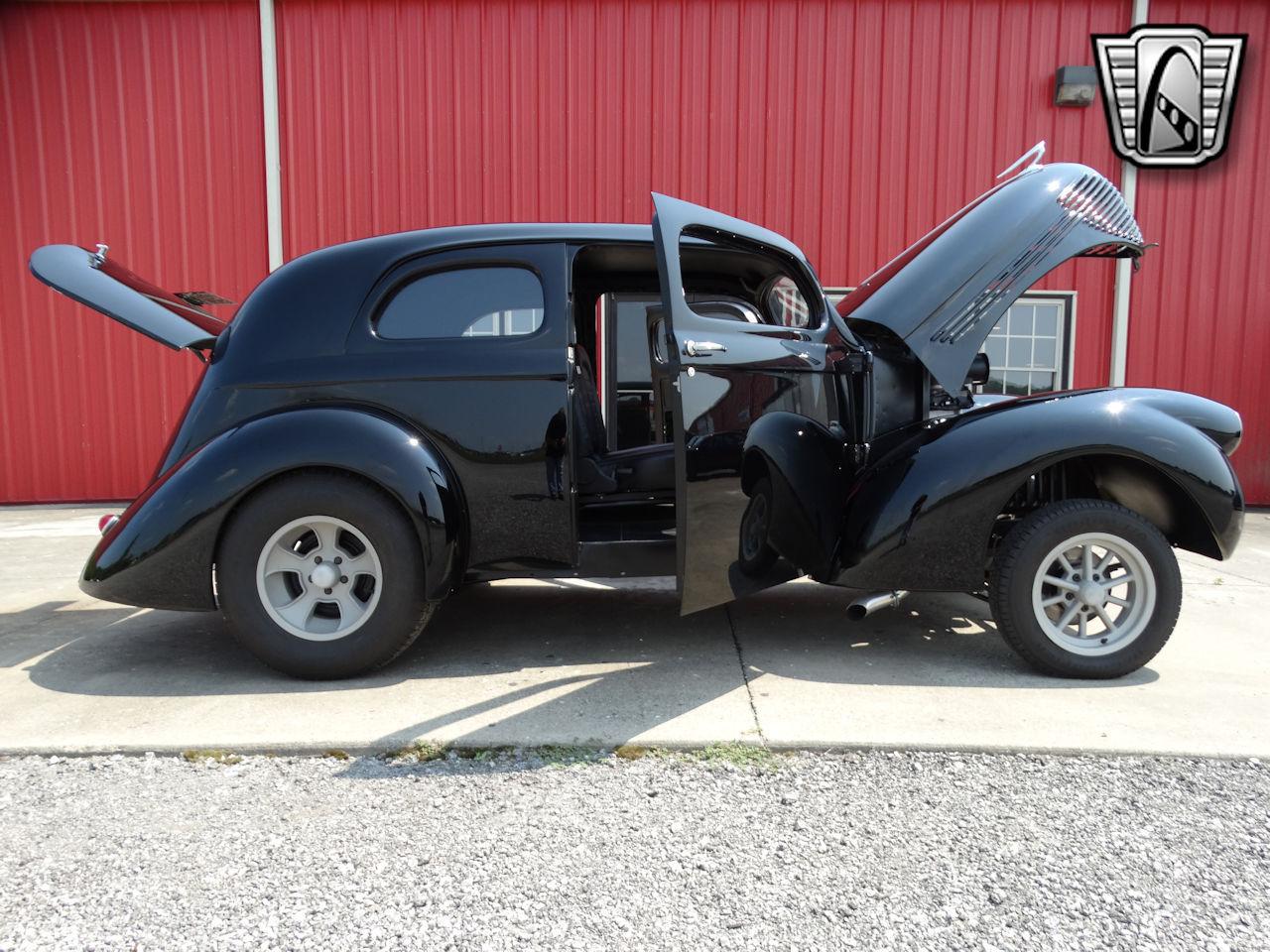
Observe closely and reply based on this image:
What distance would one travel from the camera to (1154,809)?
6.45 ft

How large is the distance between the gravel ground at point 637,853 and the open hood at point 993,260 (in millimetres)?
1613

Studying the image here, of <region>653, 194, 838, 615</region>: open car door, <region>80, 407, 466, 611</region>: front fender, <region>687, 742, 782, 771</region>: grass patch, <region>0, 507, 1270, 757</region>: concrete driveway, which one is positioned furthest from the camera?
<region>80, 407, 466, 611</region>: front fender

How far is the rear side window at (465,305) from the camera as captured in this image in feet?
10.00

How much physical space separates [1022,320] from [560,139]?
16.1 feet

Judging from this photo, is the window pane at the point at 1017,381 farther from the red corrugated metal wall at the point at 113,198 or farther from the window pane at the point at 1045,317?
the red corrugated metal wall at the point at 113,198

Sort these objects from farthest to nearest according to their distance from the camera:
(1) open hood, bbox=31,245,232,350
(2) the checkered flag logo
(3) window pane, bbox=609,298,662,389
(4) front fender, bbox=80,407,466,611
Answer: (2) the checkered flag logo
(3) window pane, bbox=609,298,662,389
(1) open hood, bbox=31,245,232,350
(4) front fender, bbox=80,407,466,611

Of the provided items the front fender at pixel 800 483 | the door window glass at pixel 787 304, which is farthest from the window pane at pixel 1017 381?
the front fender at pixel 800 483

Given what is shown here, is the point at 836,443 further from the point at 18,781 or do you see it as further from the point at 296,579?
the point at 18,781

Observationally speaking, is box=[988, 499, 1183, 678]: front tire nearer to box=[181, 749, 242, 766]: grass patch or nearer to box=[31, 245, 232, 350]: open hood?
box=[181, 749, 242, 766]: grass patch

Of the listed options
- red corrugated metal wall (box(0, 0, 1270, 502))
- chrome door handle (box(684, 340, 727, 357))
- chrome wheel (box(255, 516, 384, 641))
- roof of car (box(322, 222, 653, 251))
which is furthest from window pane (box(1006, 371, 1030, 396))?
chrome wheel (box(255, 516, 384, 641))

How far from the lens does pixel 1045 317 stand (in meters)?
7.37

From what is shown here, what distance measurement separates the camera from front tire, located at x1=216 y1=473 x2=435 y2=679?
2775 millimetres

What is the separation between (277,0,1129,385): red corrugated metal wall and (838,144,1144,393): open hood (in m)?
4.40

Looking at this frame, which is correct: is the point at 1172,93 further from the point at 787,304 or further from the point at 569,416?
the point at 569,416
